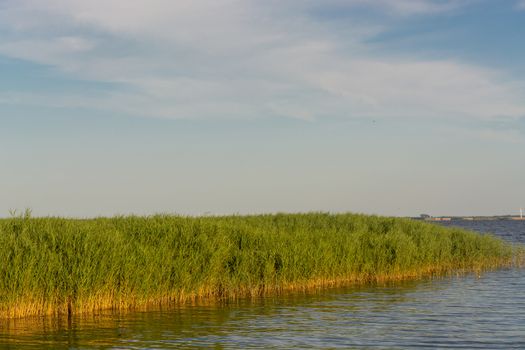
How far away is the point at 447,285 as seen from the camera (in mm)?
27219

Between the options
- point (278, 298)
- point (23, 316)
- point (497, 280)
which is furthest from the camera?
point (497, 280)

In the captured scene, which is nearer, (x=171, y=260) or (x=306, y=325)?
(x=306, y=325)

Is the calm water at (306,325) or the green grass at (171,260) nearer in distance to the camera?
the calm water at (306,325)

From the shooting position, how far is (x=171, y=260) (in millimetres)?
21219

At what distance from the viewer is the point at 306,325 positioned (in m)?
18.1

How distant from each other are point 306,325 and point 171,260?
5.28 m

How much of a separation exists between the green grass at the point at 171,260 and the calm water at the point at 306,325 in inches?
32.9

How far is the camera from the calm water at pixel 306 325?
51.9ft

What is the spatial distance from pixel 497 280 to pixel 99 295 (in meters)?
17.8

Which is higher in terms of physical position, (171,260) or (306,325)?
(171,260)

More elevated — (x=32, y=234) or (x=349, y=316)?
(x=32, y=234)

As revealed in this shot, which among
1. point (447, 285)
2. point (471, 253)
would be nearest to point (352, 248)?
point (447, 285)

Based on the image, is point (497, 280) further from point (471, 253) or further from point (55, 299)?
point (55, 299)

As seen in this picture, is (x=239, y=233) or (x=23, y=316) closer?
(x=23, y=316)
